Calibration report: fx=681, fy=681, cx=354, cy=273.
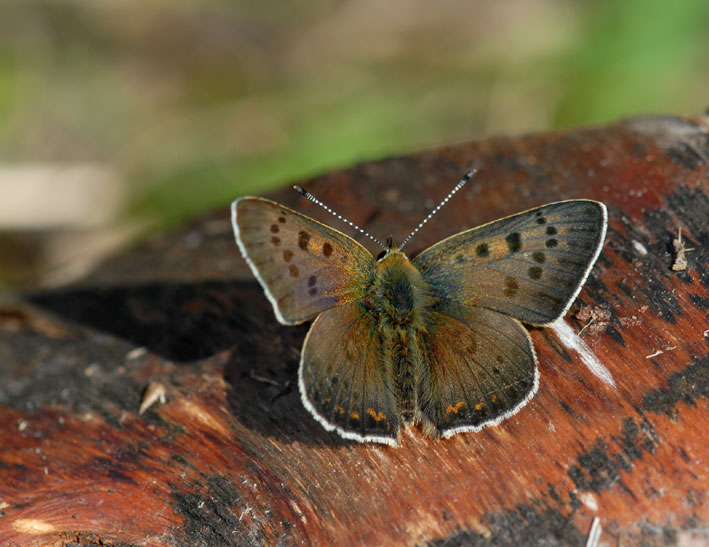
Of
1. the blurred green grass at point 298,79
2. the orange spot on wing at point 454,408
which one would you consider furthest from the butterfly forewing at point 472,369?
the blurred green grass at point 298,79

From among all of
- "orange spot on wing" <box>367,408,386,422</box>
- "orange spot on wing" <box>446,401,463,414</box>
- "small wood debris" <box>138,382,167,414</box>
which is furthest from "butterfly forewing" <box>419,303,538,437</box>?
"small wood debris" <box>138,382,167,414</box>

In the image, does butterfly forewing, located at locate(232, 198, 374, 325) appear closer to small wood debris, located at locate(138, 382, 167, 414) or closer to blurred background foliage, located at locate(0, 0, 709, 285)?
small wood debris, located at locate(138, 382, 167, 414)

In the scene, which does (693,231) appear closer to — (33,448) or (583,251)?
(583,251)

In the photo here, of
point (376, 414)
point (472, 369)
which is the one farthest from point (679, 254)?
point (376, 414)

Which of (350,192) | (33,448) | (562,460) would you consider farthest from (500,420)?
(33,448)

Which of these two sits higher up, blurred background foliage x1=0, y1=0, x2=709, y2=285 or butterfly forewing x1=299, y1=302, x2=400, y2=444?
butterfly forewing x1=299, y1=302, x2=400, y2=444

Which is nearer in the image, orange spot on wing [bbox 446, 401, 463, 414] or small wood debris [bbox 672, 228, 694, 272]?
orange spot on wing [bbox 446, 401, 463, 414]

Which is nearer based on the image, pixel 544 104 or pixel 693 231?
pixel 693 231
